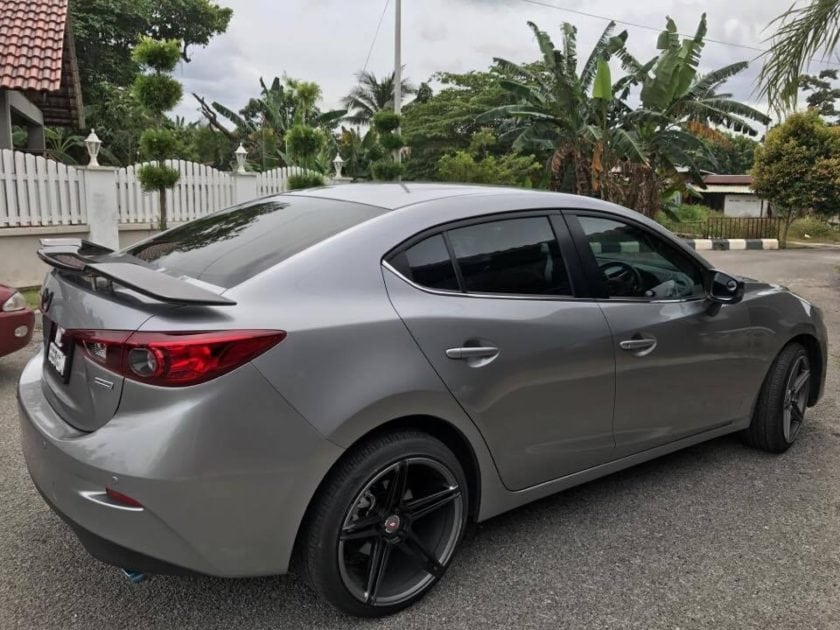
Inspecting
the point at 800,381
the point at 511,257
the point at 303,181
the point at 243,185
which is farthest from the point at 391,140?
the point at 511,257

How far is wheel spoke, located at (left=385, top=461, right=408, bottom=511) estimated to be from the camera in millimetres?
2400

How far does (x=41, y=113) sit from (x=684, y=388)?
1675 cm

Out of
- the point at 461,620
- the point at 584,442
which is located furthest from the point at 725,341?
the point at 461,620

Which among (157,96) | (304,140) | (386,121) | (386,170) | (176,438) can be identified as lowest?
(176,438)

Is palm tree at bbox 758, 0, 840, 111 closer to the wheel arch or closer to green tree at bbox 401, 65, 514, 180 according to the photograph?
the wheel arch

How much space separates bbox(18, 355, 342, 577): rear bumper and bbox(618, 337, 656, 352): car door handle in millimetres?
1468

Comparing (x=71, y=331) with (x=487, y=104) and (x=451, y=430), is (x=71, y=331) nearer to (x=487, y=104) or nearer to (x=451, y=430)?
(x=451, y=430)

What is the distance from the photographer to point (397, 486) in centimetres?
243

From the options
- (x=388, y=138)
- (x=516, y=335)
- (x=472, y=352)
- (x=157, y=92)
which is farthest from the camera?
(x=388, y=138)

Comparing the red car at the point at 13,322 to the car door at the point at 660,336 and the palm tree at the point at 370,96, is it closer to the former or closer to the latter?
the car door at the point at 660,336

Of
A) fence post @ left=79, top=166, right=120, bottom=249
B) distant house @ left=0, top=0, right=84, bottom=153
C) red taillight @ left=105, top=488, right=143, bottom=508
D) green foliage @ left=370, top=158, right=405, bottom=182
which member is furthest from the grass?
red taillight @ left=105, top=488, right=143, bottom=508

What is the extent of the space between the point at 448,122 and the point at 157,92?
69.4ft

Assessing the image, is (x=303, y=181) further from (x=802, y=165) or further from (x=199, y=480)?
(x=802, y=165)

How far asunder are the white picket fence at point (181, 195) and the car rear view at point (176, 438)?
30.3 ft
